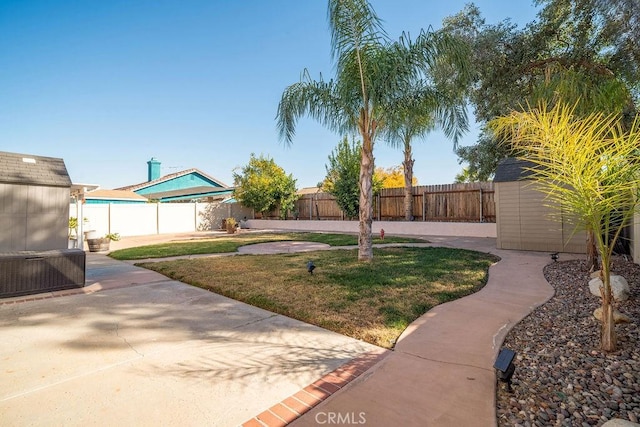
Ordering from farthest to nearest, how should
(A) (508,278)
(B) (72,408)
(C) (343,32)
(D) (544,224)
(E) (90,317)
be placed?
(D) (544,224)
(C) (343,32)
(A) (508,278)
(E) (90,317)
(B) (72,408)

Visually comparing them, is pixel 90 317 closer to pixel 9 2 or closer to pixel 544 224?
pixel 9 2

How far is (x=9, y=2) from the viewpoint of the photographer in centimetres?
675

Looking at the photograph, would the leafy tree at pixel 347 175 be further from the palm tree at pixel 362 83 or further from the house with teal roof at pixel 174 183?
the house with teal roof at pixel 174 183

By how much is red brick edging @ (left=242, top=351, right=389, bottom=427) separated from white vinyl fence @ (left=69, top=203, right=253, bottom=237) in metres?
16.4

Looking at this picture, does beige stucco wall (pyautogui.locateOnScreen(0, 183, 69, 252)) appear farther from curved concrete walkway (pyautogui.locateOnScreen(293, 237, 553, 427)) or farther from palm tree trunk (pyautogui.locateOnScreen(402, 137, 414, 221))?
palm tree trunk (pyautogui.locateOnScreen(402, 137, 414, 221))

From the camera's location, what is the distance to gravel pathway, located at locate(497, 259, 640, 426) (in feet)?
6.26

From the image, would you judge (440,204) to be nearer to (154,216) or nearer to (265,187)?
(265,187)

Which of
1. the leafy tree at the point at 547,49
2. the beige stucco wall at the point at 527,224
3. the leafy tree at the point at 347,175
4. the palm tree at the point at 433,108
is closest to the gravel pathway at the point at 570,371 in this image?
the leafy tree at the point at 547,49

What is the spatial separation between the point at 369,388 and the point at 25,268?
586 cm

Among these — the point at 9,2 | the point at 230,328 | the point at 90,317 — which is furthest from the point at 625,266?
the point at 9,2

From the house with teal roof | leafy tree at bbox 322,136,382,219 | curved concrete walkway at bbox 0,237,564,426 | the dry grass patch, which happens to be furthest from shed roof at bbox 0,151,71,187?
the house with teal roof

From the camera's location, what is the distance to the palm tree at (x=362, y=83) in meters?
6.32

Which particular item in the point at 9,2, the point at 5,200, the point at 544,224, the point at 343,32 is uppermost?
the point at 9,2

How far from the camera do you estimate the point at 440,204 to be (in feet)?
44.9
